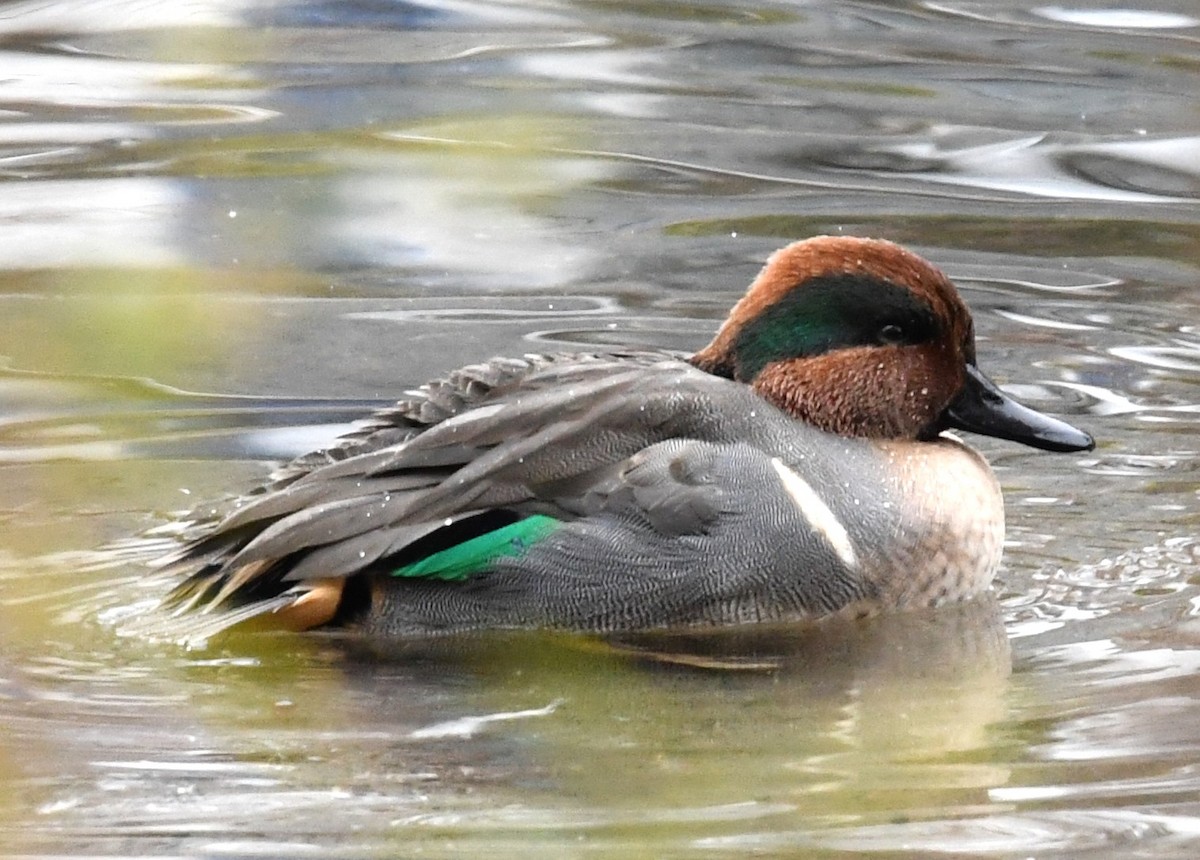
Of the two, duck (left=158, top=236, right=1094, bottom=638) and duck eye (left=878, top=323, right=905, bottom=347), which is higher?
duck eye (left=878, top=323, right=905, bottom=347)

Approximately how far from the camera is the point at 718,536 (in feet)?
19.1

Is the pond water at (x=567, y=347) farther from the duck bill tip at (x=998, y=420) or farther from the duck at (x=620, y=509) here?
the duck bill tip at (x=998, y=420)

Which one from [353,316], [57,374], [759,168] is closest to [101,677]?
[57,374]

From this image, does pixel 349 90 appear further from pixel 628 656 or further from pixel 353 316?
pixel 628 656

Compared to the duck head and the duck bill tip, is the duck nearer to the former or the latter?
the duck head

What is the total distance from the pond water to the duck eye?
72 cm

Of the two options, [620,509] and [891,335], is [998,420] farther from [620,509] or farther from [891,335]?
[620,509]

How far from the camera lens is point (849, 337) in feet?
20.6

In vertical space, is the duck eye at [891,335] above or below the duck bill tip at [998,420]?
above

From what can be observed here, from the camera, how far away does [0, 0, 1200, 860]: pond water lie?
14.4 feet

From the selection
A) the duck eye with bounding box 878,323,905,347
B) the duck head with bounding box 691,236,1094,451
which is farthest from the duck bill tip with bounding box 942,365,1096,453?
the duck eye with bounding box 878,323,905,347

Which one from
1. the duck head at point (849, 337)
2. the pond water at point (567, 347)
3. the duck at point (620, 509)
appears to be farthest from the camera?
the duck head at point (849, 337)

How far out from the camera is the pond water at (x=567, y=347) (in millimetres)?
4391

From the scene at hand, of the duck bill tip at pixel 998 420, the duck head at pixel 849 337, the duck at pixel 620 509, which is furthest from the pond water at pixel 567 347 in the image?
the duck head at pixel 849 337
